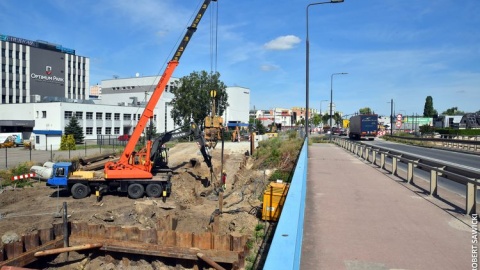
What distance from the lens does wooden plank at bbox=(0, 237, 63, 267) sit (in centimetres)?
1038

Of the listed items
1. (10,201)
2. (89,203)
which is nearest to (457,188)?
(89,203)

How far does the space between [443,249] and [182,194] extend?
670 inches

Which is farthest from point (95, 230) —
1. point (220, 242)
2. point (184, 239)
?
point (220, 242)

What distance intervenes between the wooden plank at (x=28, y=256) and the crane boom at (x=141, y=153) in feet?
21.5

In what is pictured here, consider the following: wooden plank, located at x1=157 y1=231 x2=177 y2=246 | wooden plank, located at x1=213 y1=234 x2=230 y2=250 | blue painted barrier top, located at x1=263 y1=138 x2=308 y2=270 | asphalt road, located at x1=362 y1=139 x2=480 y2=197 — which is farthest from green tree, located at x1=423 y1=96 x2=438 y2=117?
blue painted barrier top, located at x1=263 y1=138 x2=308 y2=270

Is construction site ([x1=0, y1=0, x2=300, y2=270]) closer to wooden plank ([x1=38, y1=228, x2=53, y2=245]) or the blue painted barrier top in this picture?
wooden plank ([x1=38, y1=228, x2=53, y2=245])

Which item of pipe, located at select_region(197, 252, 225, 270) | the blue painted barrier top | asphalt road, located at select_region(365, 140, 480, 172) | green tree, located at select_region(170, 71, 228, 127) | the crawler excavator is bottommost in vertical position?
pipe, located at select_region(197, 252, 225, 270)

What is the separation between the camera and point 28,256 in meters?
11.1

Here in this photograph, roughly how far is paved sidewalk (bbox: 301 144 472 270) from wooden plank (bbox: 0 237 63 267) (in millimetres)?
8503

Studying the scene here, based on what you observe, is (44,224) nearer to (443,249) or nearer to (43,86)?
(443,249)

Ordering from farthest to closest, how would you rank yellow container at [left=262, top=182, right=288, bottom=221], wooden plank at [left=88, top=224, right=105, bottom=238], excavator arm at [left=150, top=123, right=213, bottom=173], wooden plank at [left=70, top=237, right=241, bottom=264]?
excavator arm at [left=150, top=123, right=213, bottom=173], wooden plank at [left=88, top=224, right=105, bottom=238], yellow container at [left=262, top=182, right=288, bottom=221], wooden plank at [left=70, top=237, right=241, bottom=264]

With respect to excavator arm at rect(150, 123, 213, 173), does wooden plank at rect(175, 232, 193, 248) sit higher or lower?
lower

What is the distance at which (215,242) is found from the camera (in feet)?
37.0

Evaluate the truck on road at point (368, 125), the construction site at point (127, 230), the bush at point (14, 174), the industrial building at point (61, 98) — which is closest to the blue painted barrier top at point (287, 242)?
the construction site at point (127, 230)
